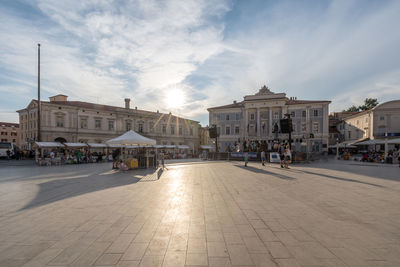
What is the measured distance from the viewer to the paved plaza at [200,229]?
9.84 feet

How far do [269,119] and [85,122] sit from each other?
126 ft

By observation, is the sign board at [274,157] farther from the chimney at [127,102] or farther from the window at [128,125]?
the chimney at [127,102]

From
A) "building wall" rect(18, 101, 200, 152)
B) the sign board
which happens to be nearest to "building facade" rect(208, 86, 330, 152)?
"building wall" rect(18, 101, 200, 152)

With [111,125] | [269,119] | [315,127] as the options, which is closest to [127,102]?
[111,125]

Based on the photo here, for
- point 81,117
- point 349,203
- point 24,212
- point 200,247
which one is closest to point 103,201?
point 24,212

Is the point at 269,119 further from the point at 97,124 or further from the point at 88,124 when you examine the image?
the point at 88,124

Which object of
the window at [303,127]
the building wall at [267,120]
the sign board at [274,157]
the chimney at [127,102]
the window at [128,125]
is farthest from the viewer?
the chimney at [127,102]

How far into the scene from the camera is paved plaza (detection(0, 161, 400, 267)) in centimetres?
300

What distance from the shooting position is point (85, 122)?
37.8 metres

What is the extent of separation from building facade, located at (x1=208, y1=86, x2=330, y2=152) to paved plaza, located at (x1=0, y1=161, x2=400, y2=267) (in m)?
34.3

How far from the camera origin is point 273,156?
21.2 metres

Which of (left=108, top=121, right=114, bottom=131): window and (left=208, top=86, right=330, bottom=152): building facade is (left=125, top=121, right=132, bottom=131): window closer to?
(left=108, top=121, right=114, bottom=131): window

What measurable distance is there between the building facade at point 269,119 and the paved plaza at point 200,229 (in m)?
34.3

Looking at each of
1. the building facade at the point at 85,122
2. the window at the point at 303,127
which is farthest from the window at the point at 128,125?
the window at the point at 303,127
